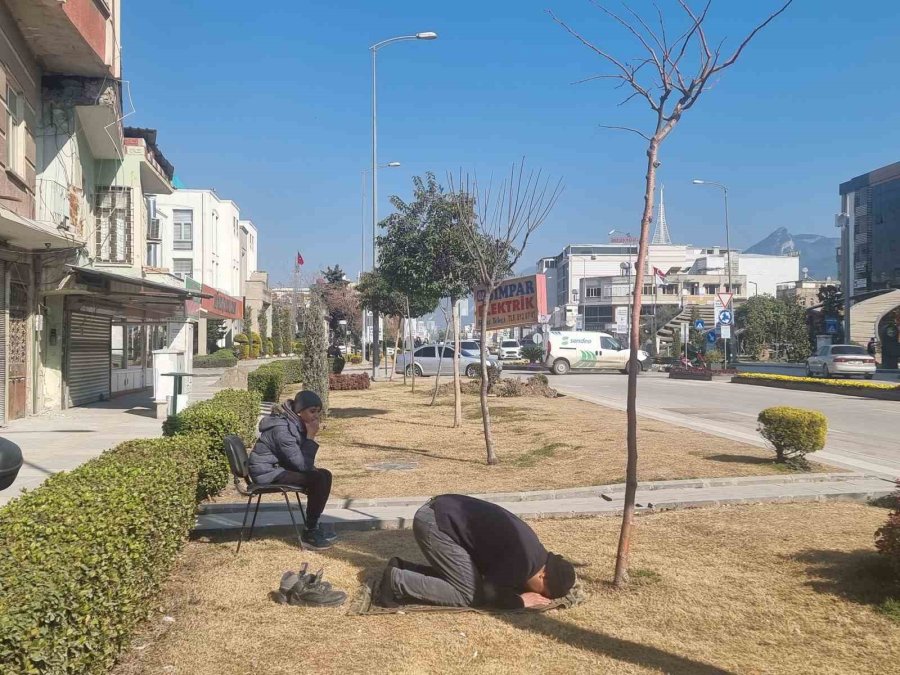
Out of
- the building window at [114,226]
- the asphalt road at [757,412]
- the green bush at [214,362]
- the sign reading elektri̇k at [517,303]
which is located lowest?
the asphalt road at [757,412]

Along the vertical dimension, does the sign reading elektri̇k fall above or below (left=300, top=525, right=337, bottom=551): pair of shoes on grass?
above

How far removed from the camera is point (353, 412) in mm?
17906

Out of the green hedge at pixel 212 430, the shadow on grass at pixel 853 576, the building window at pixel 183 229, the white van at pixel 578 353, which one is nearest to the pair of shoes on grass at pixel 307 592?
the green hedge at pixel 212 430

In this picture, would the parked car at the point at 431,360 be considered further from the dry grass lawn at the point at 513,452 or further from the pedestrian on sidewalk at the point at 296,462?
the pedestrian on sidewalk at the point at 296,462

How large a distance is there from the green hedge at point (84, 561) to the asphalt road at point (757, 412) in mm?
8298

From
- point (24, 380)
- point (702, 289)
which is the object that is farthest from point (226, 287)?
point (702, 289)

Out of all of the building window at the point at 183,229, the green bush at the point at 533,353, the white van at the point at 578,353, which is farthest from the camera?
the building window at the point at 183,229

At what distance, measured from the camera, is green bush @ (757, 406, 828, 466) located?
8969mm

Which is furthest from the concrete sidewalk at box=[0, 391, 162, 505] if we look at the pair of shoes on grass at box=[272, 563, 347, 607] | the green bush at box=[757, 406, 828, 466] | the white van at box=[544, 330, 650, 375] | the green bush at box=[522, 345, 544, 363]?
the green bush at box=[522, 345, 544, 363]

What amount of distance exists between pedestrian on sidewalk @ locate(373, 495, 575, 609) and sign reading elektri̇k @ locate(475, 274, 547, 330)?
8871mm

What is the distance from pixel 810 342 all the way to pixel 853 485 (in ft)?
171

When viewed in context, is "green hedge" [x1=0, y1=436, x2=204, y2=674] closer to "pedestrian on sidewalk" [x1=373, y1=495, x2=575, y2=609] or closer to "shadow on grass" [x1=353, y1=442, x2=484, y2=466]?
"pedestrian on sidewalk" [x1=373, y1=495, x2=575, y2=609]

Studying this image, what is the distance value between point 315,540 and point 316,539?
0.01 metres

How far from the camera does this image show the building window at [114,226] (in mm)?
18297
